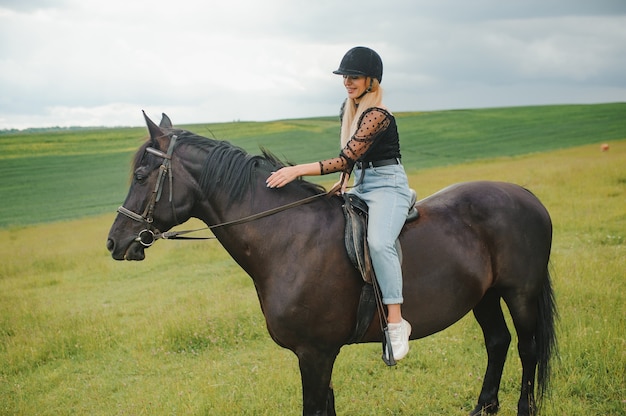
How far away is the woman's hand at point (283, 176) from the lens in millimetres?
3717

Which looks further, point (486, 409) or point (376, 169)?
point (486, 409)

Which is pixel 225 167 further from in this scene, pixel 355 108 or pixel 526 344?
pixel 526 344

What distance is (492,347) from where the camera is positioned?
16.2 ft

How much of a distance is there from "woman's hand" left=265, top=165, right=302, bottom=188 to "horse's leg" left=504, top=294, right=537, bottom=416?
236cm

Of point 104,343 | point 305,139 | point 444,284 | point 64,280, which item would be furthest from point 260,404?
point 305,139

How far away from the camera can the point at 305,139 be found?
50375 millimetres

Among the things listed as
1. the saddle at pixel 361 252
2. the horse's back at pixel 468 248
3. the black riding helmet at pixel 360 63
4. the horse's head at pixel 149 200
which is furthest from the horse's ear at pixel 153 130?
the horse's back at pixel 468 248

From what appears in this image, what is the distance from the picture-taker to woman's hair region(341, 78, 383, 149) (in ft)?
12.4

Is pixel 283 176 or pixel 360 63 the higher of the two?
pixel 360 63

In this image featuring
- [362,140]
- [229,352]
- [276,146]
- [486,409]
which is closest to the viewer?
[362,140]

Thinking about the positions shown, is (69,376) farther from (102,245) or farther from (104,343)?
(102,245)

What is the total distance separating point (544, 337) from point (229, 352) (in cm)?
407

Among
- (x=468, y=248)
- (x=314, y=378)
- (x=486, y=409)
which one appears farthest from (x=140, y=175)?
(x=486, y=409)

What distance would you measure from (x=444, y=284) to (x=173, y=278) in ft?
30.8
